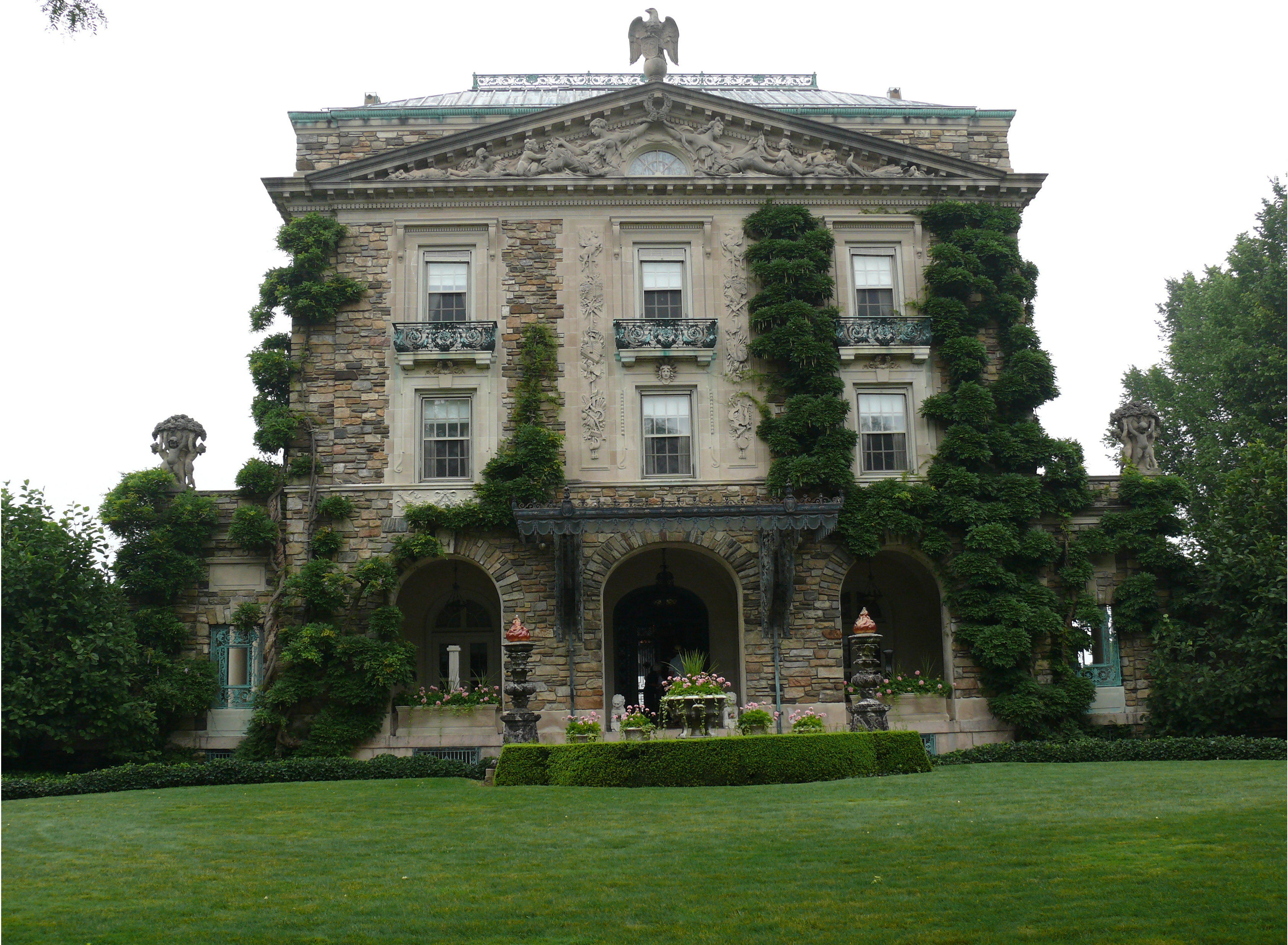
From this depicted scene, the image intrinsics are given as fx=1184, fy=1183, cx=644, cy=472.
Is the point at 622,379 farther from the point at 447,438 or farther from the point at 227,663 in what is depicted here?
the point at 227,663

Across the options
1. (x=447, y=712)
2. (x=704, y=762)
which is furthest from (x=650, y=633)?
(x=704, y=762)

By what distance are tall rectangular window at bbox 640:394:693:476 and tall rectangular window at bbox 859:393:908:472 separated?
3.66 meters

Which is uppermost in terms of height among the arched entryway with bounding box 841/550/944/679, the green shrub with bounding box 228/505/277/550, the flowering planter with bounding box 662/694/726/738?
the green shrub with bounding box 228/505/277/550

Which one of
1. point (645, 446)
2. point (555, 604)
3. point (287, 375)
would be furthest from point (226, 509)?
point (645, 446)

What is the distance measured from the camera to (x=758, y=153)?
2559 centimetres

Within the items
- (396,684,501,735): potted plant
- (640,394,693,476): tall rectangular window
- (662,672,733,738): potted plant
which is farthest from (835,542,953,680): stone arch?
(396,684,501,735): potted plant

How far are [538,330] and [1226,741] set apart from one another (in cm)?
1489

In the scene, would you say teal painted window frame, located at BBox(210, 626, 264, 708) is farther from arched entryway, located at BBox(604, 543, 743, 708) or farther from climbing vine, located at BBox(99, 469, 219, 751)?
arched entryway, located at BBox(604, 543, 743, 708)

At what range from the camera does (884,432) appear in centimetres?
2497

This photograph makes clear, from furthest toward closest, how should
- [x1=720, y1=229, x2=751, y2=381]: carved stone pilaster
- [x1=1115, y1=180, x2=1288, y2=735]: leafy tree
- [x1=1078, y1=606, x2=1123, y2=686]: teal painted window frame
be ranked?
[x1=720, y1=229, x2=751, y2=381]: carved stone pilaster, [x1=1078, y1=606, x2=1123, y2=686]: teal painted window frame, [x1=1115, y1=180, x2=1288, y2=735]: leafy tree

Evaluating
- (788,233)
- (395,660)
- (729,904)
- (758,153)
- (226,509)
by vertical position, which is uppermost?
(758,153)

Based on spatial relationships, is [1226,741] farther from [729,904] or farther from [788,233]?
[729,904]

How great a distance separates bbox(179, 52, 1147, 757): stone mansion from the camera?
2342 cm

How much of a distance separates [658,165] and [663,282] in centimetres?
267
